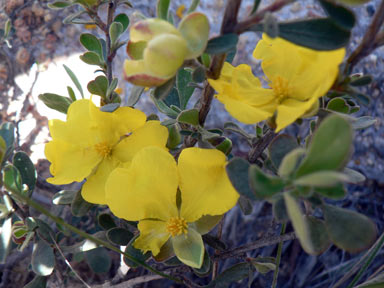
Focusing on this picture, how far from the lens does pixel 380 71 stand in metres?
2.26

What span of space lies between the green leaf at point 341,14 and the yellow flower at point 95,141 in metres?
0.55

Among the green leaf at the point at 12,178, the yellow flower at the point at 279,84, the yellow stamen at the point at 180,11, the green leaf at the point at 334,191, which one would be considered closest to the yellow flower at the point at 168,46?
the yellow flower at the point at 279,84

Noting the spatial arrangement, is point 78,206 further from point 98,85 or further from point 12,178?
point 98,85

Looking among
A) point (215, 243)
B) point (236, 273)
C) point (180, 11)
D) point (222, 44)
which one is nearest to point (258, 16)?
point (222, 44)

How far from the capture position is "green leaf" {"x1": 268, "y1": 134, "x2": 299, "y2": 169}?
0.89m

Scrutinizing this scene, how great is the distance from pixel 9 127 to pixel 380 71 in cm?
200

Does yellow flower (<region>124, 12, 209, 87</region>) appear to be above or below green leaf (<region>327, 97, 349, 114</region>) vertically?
above

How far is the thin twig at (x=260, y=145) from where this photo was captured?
1043mm

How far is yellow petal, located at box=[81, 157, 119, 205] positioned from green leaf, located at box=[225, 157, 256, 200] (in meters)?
0.42

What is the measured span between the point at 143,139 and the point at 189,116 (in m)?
0.18

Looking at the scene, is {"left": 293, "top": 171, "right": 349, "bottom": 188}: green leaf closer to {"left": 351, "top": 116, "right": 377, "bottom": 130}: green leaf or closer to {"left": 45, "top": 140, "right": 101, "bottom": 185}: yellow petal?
{"left": 351, "top": 116, "right": 377, "bottom": 130}: green leaf

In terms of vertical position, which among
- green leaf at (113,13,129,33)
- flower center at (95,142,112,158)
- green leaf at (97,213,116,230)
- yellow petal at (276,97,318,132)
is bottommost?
green leaf at (97,213,116,230)

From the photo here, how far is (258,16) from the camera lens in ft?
2.47

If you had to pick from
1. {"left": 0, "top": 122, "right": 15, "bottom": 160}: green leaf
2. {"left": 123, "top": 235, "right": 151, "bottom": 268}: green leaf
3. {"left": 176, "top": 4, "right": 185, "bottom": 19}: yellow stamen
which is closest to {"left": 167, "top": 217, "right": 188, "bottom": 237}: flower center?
{"left": 123, "top": 235, "right": 151, "bottom": 268}: green leaf
